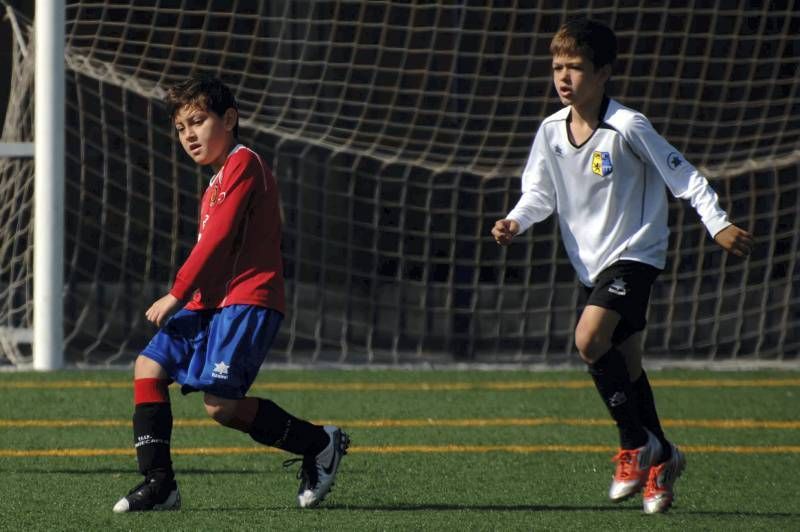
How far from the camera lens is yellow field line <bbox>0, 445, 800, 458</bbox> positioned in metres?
5.24

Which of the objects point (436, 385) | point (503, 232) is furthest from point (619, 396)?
point (436, 385)

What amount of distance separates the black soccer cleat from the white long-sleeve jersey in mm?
1189

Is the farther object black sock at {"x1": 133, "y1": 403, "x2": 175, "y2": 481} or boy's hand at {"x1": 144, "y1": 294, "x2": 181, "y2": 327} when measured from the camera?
black sock at {"x1": 133, "y1": 403, "x2": 175, "y2": 481}

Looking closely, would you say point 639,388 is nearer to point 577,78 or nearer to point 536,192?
point 536,192

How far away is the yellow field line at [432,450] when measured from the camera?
206 inches

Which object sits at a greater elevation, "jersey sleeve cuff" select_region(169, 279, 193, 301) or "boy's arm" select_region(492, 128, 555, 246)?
"boy's arm" select_region(492, 128, 555, 246)

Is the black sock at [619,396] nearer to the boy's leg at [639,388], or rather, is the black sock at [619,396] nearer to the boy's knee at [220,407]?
the boy's leg at [639,388]

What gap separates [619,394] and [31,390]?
342 centimetres

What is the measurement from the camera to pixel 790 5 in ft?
26.5

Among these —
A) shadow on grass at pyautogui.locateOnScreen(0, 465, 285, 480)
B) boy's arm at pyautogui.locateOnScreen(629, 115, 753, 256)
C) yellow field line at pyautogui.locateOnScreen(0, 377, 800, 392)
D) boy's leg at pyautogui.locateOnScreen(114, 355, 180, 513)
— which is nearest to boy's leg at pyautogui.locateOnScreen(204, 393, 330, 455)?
boy's leg at pyautogui.locateOnScreen(114, 355, 180, 513)

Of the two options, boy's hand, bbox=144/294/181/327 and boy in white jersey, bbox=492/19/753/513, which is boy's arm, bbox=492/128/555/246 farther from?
boy's hand, bbox=144/294/181/327

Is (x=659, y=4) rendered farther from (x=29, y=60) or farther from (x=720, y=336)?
(x=29, y=60)

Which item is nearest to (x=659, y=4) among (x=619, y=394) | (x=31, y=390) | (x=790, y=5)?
(x=790, y=5)

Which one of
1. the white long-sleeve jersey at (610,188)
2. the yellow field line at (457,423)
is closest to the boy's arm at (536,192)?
the white long-sleeve jersey at (610,188)
